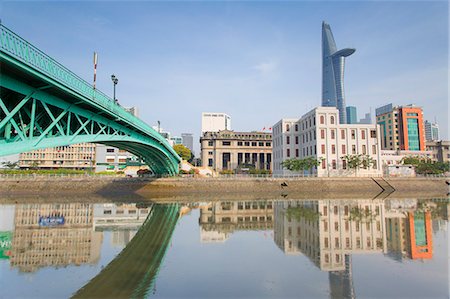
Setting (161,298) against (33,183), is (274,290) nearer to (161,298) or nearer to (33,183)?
(161,298)

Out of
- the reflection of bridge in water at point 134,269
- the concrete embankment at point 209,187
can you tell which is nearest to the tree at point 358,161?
the concrete embankment at point 209,187

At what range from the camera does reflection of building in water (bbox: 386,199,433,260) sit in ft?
55.9

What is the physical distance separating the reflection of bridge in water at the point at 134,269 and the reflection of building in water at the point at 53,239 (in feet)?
6.56

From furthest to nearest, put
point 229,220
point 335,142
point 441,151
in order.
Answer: point 441,151, point 335,142, point 229,220

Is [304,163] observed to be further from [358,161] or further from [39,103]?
[39,103]

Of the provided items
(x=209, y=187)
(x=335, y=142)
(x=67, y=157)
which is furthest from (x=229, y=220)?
(x=67, y=157)

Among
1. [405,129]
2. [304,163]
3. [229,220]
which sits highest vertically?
[405,129]

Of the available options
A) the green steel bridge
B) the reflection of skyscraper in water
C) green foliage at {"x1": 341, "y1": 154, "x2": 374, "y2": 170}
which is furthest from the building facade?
the green steel bridge

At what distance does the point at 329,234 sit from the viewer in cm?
2175

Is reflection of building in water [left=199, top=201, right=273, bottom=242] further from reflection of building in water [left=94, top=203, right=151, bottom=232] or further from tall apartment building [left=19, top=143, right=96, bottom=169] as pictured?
tall apartment building [left=19, top=143, right=96, bottom=169]

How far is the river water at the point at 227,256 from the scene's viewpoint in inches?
463

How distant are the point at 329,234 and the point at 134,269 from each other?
14.3m

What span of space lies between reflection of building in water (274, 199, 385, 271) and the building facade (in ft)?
257

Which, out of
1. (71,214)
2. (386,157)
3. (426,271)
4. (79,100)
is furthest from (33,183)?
(386,157)
